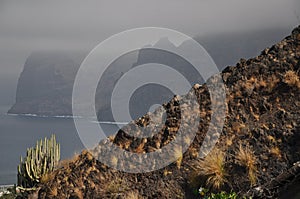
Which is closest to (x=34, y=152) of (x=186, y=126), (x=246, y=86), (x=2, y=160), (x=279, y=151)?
(x=186, y=126)

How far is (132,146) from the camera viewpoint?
12.0 m

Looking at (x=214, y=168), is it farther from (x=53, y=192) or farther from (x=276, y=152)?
(x=53, y=192)

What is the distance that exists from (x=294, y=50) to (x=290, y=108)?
2366mm

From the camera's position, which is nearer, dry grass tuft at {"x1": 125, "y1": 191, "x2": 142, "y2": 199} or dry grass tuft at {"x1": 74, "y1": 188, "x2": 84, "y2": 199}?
dry grass tuft at {"x1": 125, "y1": 191, "x2": 142, "y2": 199}

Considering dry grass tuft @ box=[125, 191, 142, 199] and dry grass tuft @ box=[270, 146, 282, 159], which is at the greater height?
dry grass tuft @ box=[125, 191, 142, 199]

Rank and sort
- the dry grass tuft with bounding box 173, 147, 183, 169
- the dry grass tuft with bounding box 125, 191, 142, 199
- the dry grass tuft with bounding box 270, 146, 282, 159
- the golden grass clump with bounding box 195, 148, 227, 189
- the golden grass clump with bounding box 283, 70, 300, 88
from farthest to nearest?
the dry grass tuft with bounding box 173, 147, 183, 169 < the golden grass clump with bounding box 283, 70, 300, 88 < the dry grass tuft with bounding box 125, 191, 142, 199 < the golden grass clump with bounding box 195, 148, 227, 189 < the dry grass tuft with bounding box 270, 146, 282, 159

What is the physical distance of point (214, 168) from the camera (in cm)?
907

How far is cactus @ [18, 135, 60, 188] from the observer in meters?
14.8

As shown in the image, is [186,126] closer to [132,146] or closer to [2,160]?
[132,146]

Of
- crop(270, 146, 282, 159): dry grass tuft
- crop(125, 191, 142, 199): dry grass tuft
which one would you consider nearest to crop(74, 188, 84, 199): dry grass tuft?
crop(125, 191, 142, 199): dry grass tuft

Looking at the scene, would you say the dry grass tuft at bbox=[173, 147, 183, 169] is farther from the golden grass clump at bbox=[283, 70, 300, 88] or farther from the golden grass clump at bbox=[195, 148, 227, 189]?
the golden grass clump at bbox=[283, 70, 300, 88]

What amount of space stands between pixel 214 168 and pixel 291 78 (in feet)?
11.8

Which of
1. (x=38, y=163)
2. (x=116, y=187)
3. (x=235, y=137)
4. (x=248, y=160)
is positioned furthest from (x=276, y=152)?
(x=38, y=163)

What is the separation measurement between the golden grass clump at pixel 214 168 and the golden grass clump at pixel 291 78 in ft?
9.41
